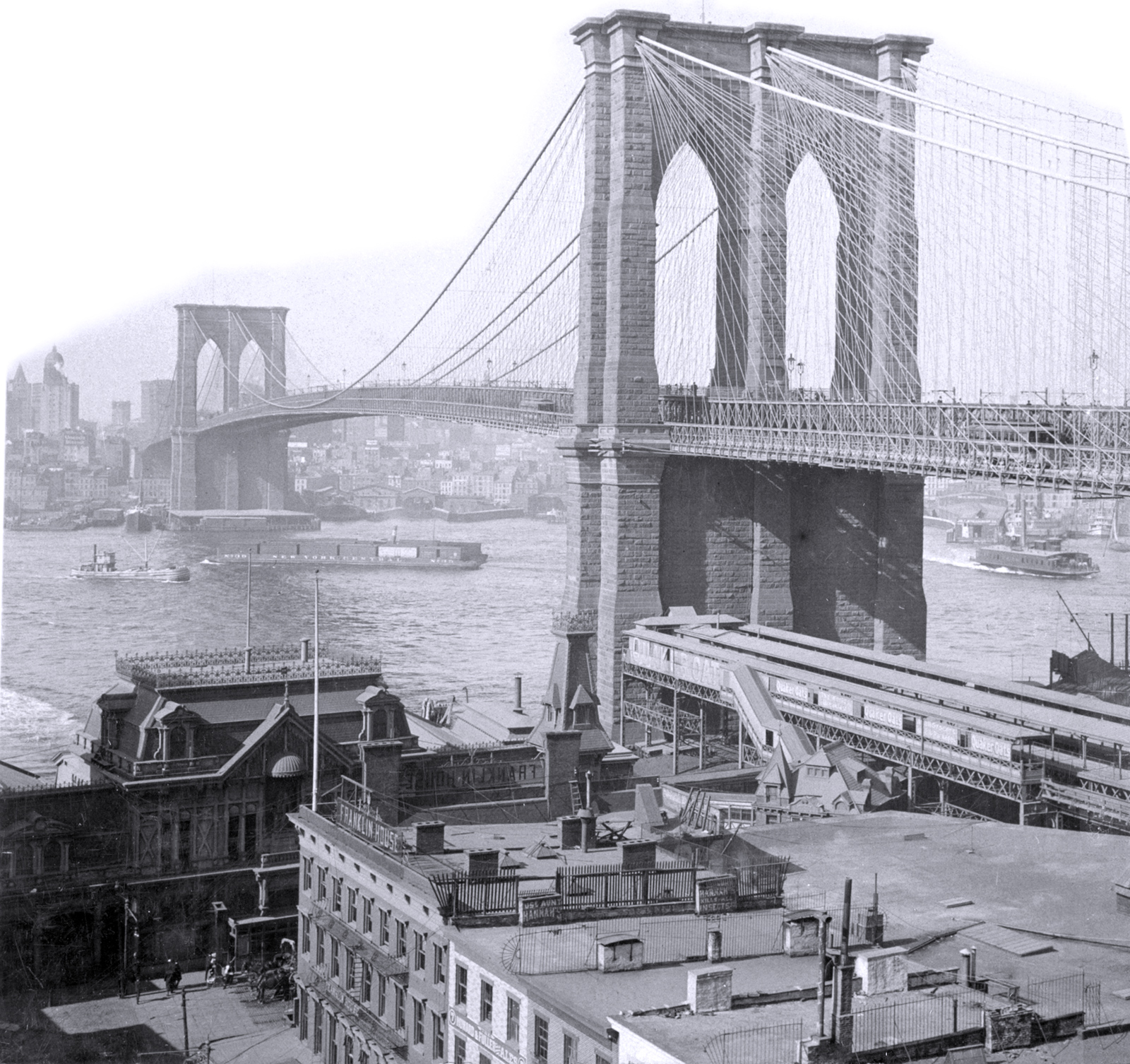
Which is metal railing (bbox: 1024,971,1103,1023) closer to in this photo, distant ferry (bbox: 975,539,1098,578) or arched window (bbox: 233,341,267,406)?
distant ferry (bbox: 975,539,1098,578)

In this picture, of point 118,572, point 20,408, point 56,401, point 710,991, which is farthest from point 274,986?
point 20,408

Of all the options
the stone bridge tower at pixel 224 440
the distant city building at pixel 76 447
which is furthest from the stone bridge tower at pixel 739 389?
the distant city building at pixel 76 447

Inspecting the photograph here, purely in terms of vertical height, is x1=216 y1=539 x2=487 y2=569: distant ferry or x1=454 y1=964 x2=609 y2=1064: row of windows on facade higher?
x1=216 y1=539 x2=487 y2=569: distant ferry

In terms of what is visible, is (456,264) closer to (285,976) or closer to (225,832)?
(225,832)

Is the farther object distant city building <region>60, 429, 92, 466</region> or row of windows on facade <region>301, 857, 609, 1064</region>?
distant city building <region>60, 429, 92, 466</region>

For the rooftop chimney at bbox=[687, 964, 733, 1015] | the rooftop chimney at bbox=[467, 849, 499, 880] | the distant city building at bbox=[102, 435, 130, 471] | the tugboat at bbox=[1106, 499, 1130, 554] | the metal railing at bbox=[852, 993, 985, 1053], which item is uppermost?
the distant city building at bbox=[102, 435, 130, 471]

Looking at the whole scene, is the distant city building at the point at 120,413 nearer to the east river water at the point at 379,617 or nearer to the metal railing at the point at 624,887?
the east river water at the point at 379,617

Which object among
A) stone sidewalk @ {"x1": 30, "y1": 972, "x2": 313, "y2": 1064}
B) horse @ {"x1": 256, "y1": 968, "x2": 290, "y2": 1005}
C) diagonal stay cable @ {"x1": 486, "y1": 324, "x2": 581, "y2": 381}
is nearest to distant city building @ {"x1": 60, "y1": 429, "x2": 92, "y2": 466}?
diagonal stay cable @ {"x1": 486, "y1": 324, "x2": 581, "y2": 381}
